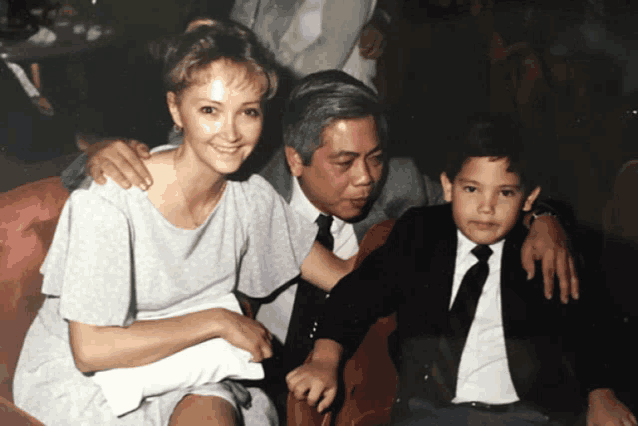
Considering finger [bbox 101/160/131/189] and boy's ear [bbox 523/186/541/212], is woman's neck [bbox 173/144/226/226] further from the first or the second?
boy's ear [bbox 523/186/541/212]

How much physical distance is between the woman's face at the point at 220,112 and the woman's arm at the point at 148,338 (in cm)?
64

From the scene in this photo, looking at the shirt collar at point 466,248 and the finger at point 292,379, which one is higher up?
the shirt collar at point 466,248

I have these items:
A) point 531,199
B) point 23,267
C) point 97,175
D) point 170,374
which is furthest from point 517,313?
point 23,267

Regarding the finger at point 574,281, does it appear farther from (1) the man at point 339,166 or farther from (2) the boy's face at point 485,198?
(2) the boy's face at point 485,198

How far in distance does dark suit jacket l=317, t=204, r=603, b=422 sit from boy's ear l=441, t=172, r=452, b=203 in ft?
0.15

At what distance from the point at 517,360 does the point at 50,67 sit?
2400mm

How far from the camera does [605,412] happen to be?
8.86 feet

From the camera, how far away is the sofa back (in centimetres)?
250

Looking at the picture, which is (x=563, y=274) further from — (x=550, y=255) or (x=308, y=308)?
(x=308, y=308)

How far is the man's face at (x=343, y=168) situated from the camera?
100 inches

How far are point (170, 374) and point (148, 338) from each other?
17cm

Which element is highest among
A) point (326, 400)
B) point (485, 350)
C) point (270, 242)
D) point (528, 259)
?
point (270, 242)

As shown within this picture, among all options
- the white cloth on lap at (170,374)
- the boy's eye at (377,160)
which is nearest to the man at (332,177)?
the boy's eye at (377,160)

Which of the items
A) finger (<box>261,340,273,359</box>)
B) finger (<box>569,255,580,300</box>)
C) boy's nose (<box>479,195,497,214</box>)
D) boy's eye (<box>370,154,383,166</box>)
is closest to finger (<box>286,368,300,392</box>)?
finger (<box>261,340,273,359</box>)
